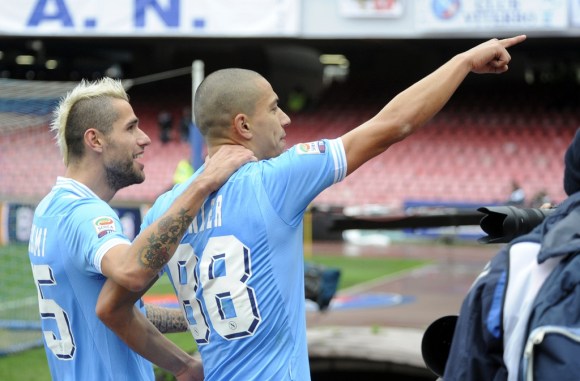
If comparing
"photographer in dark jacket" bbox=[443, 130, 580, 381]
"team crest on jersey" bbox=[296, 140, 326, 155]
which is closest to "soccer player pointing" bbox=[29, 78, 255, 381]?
"team crest on jersey" bbox=[296, 140, 326, 155]

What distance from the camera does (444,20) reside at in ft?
68.1

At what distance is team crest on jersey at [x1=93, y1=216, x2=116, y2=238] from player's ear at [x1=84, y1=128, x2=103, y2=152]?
0.32 meters

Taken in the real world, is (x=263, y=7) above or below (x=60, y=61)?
above

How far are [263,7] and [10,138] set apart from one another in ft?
20.6

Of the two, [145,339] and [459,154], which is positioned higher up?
[145,339]

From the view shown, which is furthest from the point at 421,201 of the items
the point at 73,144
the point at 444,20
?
the point at 73,144

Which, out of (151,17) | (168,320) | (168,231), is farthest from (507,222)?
(151,17)

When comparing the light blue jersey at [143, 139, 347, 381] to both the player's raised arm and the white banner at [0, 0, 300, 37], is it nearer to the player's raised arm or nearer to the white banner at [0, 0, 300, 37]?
the player's raised arm

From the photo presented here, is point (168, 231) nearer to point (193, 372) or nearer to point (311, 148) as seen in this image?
point (311, 148)

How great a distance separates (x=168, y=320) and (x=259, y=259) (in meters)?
0.77

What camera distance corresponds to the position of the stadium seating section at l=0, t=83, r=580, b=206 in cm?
2577

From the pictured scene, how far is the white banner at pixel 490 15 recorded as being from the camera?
20141 mm

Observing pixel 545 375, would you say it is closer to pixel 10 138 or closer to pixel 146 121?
pixel 10 138

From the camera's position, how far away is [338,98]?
103 ft
